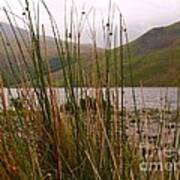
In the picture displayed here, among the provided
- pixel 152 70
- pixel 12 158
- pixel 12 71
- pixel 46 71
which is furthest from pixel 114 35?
pixel 152 70

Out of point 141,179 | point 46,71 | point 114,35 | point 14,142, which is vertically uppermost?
point 114,35

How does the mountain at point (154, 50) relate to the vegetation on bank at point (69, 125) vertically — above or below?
above

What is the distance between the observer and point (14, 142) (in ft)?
7.57

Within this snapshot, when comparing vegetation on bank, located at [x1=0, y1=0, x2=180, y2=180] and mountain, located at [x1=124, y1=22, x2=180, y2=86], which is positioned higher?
mountain, located at [x1=124, y1=22, x2=180, y2=86]

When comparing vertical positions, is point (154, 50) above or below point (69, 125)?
above

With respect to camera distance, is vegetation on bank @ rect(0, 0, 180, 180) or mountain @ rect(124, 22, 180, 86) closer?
vegetation on bank @ rect(0, 0, 180, 180)

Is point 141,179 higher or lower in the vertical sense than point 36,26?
lower

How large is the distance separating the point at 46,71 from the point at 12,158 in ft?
1.86

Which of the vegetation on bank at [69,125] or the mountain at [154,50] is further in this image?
the mountain at [154,50]

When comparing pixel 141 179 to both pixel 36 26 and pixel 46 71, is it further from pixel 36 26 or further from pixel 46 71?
pixel 36 26

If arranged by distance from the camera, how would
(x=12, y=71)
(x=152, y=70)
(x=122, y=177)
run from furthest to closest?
(x=152, y=70)
(x=12, y=71)
(x=122, y=177)

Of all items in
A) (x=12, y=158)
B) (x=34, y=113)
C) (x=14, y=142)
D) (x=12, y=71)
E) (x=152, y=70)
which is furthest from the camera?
(x=152, y=70)

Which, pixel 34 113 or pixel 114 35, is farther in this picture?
pixel 114 35

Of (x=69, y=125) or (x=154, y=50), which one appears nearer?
(x=69, y=125)
